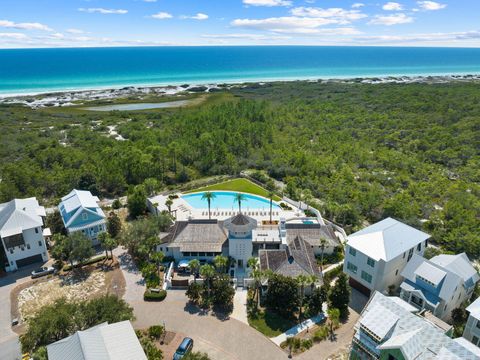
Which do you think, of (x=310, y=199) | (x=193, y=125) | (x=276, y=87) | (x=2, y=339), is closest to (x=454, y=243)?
(x=310, y=199)

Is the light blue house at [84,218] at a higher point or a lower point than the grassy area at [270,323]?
higher

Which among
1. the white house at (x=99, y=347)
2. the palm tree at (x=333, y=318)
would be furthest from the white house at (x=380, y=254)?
the white house at (x=99, y=347)

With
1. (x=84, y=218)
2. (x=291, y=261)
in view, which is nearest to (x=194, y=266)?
(x=291, y=261)

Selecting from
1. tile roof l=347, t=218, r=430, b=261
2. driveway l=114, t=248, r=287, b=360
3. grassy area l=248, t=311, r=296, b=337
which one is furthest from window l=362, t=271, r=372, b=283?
driveway l=114, t=248, r=287, b=360

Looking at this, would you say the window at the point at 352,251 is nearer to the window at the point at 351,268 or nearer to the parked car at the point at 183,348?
the window at the point at 351,268

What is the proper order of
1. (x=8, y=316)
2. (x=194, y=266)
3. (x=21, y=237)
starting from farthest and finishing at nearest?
(x=21, y=237) → (x=194, y=266) → (x=8, y=316)

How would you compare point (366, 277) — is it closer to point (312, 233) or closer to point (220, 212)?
point (312, 233)
